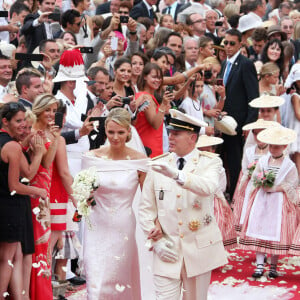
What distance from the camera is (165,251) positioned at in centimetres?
711

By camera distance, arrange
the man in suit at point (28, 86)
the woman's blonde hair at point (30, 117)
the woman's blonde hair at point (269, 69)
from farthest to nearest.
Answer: the woman's blonde hair at point (269, 69) < the man in suit at point (28, 86) < the woman's blonde hair at point (30, 117)

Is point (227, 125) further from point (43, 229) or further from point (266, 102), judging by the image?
point (43, 229)

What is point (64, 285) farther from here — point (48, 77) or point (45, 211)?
point (48, 77)

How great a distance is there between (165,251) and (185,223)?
0.30 meters

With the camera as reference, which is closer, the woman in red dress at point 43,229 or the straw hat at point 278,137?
the woman in red dress at point 43,229

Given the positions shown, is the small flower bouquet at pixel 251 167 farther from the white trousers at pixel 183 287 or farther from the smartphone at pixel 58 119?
the white trousers at pixel 183 287

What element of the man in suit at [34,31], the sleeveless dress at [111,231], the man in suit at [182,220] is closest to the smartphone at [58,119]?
the sleeveless dress at [111,231]

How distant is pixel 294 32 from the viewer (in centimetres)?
1719

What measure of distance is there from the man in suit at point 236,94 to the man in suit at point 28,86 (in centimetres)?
509

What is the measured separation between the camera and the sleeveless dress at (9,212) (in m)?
7.62

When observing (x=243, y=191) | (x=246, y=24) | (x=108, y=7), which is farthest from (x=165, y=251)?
(x=246, y=24)

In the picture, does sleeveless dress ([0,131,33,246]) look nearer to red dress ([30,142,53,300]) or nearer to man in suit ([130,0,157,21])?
red dress ([30,142,53,300])

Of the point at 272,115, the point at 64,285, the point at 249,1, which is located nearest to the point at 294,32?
the point at 249,1

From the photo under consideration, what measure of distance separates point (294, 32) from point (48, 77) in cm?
831
